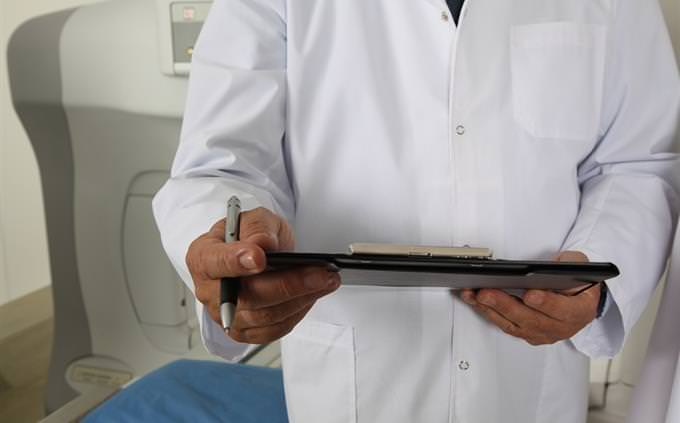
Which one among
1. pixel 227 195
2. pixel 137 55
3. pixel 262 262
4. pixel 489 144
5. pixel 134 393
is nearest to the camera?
pixel 262 262

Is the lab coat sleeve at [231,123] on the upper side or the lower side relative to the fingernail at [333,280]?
upper

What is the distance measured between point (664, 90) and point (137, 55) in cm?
94

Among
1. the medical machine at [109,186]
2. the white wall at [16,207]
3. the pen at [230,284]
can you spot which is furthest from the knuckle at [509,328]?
the white wall at [16,207]

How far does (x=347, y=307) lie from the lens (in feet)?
2.95

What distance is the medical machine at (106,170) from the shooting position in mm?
1372

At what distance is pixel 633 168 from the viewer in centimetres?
94

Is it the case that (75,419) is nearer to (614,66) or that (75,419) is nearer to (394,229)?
(394,229)

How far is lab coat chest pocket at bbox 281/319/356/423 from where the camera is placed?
0.90 m

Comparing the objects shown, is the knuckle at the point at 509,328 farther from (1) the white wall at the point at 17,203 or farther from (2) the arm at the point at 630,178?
(1) the white wall at the point at 17,203

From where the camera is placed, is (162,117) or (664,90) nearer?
(664,90)

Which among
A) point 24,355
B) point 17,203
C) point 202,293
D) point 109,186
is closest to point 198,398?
point 109,186

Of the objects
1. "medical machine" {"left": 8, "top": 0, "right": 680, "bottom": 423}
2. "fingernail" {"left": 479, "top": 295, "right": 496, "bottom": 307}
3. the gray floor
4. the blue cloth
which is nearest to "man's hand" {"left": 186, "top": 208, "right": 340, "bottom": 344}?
"fingernail" {"left": 479, "top": 295, "right": 496, "bottom": 307}

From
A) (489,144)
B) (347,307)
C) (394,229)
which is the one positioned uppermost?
(489,144)

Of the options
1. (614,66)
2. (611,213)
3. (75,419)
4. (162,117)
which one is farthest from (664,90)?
(75,419)
